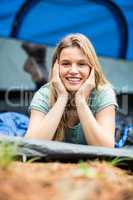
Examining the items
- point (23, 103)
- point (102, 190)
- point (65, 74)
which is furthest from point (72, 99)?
point (23, 103)

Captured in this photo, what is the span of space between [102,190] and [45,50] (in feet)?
12.1

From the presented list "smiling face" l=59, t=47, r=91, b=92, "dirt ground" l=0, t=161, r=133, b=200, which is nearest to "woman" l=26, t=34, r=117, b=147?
"smiling face" l=59, t=47, r=91, b=92

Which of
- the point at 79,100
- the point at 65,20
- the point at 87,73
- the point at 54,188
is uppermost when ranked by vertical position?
the point at 65,20

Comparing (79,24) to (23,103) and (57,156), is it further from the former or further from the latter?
(57,156)

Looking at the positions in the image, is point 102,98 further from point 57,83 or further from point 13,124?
point 13,124

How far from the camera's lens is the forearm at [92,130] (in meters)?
1.98

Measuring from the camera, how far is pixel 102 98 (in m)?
2.14

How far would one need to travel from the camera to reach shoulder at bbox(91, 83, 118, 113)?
213cm

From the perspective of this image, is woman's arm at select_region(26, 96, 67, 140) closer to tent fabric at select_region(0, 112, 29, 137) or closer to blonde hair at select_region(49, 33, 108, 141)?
blonde hair at select_region(49, 33, 108, 141)

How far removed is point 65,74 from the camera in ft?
7.02

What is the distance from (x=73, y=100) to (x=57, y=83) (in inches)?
4.0

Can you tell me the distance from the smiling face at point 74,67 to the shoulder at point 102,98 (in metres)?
0.09

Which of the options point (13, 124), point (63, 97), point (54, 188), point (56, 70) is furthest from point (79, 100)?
point (54, 188)

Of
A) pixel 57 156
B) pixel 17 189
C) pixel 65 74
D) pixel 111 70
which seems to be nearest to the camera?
pixel 17 189
